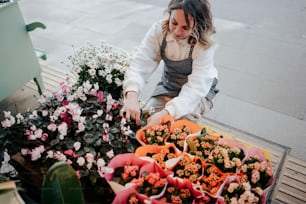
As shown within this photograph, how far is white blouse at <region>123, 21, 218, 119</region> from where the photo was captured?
1224 mm

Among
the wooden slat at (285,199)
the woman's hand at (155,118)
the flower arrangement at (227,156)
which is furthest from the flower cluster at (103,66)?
the wooden slat at (285,199)

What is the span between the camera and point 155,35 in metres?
1.33

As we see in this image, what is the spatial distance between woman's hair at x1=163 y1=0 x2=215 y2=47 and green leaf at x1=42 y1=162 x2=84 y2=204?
74cm

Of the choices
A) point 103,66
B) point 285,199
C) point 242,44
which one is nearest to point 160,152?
point 103,66

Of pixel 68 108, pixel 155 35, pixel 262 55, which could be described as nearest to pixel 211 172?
pixel 68 108

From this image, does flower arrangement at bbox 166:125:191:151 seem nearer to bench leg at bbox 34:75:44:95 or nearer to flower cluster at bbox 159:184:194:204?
flower cluster at bbox 159:184:194:204

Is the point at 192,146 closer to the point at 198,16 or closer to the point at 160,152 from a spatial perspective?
the point at 160,152

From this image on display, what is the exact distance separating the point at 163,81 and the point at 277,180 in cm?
84

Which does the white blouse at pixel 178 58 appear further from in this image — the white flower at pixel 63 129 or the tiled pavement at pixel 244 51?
the tiled pavement at pixel 244 51

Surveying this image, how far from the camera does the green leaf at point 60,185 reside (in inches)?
26.7

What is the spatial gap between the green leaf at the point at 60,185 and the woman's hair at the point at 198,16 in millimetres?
743

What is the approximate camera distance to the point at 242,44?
2.83m

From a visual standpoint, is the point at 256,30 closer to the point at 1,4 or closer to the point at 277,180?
the point at 277,180

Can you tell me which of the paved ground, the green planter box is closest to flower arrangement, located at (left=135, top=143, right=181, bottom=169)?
the paved ground
